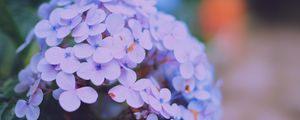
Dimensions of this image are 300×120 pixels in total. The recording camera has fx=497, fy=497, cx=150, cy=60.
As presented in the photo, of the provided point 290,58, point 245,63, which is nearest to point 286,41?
point 290,58

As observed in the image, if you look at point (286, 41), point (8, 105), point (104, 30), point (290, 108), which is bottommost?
point (286, 41)

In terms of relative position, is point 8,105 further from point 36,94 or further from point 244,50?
point 244,50

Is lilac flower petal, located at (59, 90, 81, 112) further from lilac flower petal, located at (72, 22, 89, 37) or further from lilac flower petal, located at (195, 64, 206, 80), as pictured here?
lilac flower petal, located at (195, 64, 206, 80)

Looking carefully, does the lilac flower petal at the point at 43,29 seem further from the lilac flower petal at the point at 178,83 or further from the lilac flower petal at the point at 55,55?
the lilac flower petal at the point at 178,83

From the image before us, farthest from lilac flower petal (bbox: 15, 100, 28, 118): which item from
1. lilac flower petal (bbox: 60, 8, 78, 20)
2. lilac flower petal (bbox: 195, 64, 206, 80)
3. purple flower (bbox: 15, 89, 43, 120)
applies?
lilac flower petal (bbox: 195, 64, 206, 80)

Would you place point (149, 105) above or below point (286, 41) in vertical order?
above

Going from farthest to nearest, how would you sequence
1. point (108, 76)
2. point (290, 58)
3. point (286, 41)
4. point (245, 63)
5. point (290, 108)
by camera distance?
point (286, 41) < point (290, 58) < point (245, 63) < point (290, 108) < point (108, 76)
